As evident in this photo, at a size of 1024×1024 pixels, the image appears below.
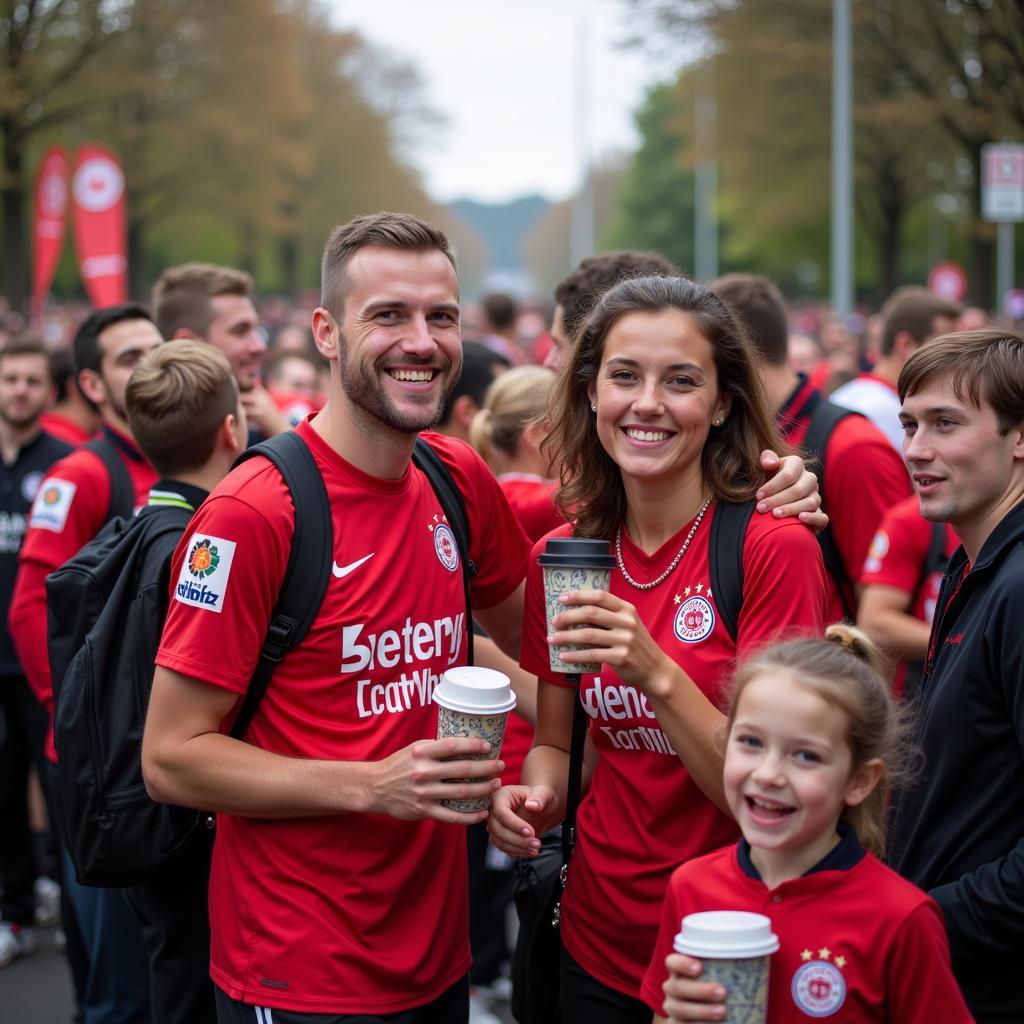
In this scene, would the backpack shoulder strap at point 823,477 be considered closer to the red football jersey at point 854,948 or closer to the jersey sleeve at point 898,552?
the jersey sleeve at point 898,552

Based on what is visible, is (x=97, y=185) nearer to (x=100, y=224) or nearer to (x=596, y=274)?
(x=100, y=224)

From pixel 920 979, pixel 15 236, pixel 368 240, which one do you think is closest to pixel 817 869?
pixel 920 979

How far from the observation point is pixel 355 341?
3.19 m

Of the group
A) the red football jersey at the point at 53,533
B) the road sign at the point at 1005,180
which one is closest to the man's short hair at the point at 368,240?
the red football jersey at the point at 53,533

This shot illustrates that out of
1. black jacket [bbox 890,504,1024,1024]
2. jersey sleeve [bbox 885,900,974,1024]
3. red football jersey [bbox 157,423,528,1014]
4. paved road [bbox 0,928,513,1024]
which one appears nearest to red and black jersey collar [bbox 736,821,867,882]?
jersey sleeve [bbox 885,900,974,1024]

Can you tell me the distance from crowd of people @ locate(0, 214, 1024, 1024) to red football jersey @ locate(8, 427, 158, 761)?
1.38 metres

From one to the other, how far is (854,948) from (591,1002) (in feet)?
2.99

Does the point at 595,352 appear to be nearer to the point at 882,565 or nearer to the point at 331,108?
the point at 882,565

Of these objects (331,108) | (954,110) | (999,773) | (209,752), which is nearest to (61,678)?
(209,752)

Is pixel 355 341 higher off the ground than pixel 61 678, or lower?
higher

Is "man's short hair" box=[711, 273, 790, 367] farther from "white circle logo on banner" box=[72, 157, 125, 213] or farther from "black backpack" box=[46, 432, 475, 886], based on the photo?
"white circle logo on banner" box=[72, 157, 125, 213]

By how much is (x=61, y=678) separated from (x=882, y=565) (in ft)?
9.52

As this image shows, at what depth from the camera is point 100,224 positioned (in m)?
12.6

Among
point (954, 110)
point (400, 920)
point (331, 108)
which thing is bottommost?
point (400, 920)
